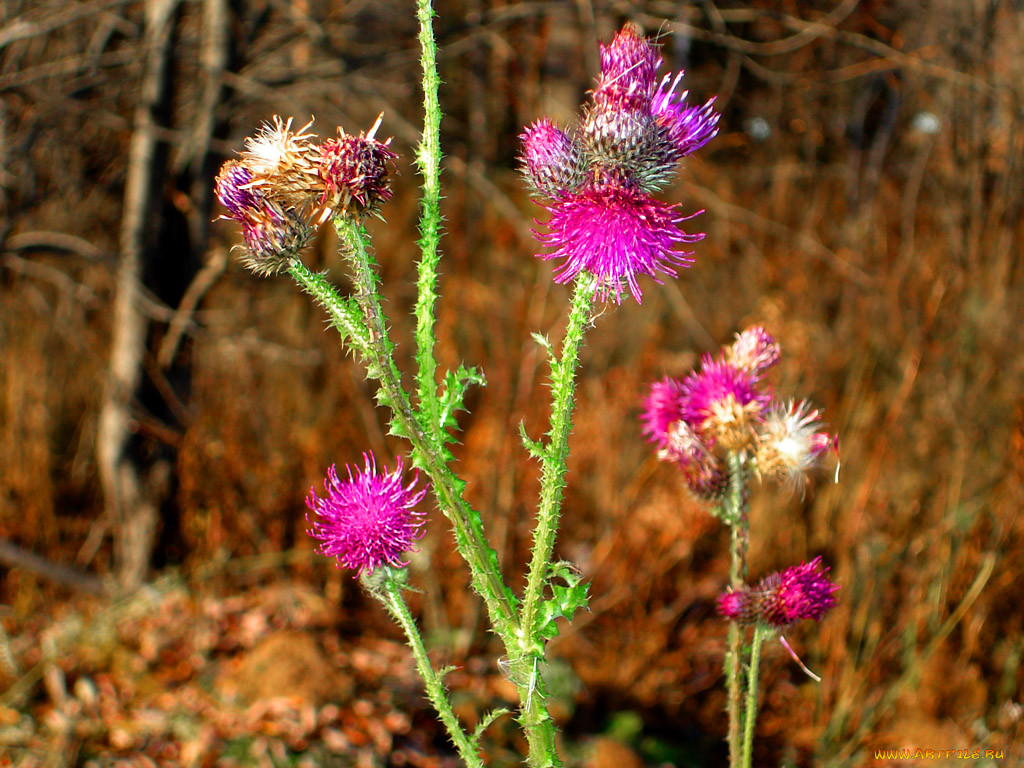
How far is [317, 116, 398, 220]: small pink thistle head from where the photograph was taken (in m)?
1.12

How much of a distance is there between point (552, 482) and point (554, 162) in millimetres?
456

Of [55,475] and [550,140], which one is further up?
[550,140]

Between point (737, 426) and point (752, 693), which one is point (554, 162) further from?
point (752, 693)

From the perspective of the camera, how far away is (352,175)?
1134 mm

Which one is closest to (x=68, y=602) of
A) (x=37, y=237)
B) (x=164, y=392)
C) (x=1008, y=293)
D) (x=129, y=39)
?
(x=164, y=392)

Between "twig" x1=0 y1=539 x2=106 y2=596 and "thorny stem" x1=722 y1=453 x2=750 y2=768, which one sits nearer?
"thorny stem" x1=722 y1=453 x2=750 y2=768

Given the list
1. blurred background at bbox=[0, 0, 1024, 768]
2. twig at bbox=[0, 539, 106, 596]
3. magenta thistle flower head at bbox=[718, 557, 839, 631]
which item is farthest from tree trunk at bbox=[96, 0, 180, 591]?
magenta thistle flower head at bbox=[718, 557, 839, 631]

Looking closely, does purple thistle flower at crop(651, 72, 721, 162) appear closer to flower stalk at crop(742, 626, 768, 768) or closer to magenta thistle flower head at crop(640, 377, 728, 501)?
magenta thistle flower head at crop(640, 377, 728, 501)

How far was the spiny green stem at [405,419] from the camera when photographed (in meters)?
1.12

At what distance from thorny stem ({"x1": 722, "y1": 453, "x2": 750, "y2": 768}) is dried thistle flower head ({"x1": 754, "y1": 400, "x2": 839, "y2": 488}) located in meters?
0.04

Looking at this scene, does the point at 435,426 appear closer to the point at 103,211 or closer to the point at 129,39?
the point at 129,39

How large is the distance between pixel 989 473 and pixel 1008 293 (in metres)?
1.01

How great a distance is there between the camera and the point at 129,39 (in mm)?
4664

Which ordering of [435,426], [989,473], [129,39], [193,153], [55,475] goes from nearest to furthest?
[435,426], [989,473], [193,153], [129,39], [55,475]
